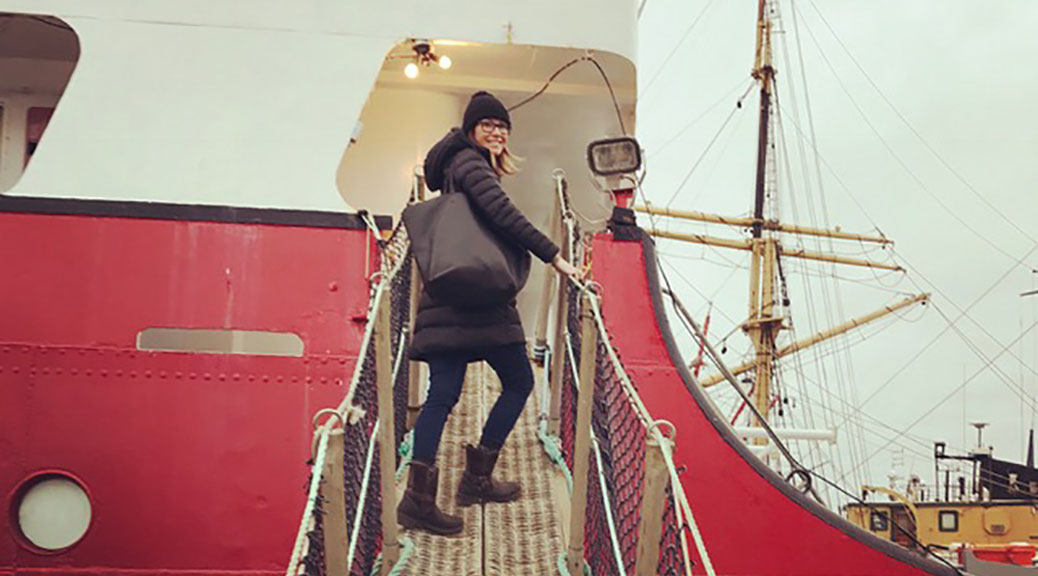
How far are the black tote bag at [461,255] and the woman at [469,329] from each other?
0.06m

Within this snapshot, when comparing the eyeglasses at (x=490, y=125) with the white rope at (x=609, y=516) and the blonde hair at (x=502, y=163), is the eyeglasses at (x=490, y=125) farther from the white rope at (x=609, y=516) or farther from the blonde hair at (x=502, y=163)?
the white rope at (x=609, y=516)

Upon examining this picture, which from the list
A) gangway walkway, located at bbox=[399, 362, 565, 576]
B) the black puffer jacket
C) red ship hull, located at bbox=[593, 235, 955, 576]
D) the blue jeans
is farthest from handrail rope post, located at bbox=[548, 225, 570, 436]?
the black puffer jacket

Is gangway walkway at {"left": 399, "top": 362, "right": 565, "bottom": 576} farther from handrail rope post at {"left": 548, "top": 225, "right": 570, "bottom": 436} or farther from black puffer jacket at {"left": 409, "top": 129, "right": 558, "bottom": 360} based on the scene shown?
black puffer jacket at {"left": 409, "top": 129, "right": 558, "bottom": 360}

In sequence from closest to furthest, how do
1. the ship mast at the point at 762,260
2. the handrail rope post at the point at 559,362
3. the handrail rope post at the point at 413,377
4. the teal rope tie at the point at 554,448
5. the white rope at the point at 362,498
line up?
the white rope at the point at 362,498
the teal rope tie at the point at 554,448
the handrail rope post at the point at 559,362
the handrail rope post at the point at 413,377
the ship mast at the point at 762,260

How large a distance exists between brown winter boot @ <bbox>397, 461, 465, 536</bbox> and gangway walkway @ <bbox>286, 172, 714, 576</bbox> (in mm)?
65

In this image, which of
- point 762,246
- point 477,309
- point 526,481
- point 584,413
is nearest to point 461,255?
point 477,309

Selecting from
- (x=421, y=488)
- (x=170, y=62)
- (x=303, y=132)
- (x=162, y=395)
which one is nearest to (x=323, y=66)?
(x=303, y=132)

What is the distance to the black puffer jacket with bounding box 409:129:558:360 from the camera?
13.6 feet

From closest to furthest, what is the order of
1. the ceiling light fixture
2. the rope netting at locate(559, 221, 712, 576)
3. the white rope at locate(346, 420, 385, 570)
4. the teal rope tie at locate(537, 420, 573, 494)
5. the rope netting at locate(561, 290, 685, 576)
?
the white rope at locate(346, 420, 385, 570), the rope netting at locate(559, 221, 712, 576), the rope netting at locate(561, 290, 685, 576), the teal rope tie at locate(537, 420, 573, 494), the ceiling light fixture

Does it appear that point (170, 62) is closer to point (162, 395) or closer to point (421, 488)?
point (162, 395)

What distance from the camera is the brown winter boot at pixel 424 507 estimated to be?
167 inches

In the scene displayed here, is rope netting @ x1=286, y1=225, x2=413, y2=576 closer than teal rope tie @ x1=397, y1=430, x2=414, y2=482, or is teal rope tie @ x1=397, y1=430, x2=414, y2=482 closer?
rope netting @ x1=286, y1=225, x2=413, y2=576

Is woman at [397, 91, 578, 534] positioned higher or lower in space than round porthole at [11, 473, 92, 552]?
A: higher

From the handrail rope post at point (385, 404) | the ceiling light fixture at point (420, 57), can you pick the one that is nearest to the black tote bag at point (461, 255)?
the handrail rope post at point (385, 404)
